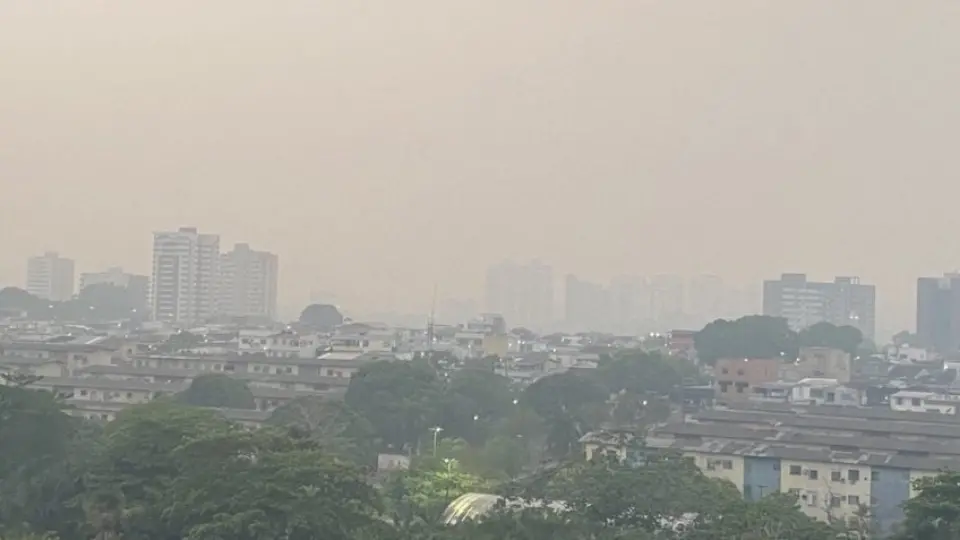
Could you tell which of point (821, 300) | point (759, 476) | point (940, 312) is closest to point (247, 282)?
point (821, 300)

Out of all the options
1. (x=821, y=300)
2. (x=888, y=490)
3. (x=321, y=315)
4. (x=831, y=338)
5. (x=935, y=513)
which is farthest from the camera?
(x=821, y=300)

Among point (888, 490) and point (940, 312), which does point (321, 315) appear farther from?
point (888, 490)

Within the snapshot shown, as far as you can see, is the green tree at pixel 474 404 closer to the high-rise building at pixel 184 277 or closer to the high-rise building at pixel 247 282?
the high-rise building at pixel 184 277

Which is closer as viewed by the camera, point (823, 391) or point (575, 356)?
point (823, 391)

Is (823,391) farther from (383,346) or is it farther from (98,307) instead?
(98,307)

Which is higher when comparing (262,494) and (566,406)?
(262,494)

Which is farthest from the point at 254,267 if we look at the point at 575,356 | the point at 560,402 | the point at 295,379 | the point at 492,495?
the point at 492,495

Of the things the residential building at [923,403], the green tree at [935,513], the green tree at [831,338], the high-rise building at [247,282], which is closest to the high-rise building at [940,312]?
the green tree at [831,338]
